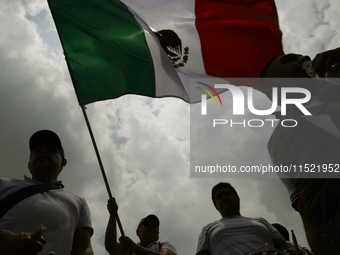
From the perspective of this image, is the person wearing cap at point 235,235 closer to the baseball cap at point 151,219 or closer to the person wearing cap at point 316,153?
the baseball cap at point 151,219

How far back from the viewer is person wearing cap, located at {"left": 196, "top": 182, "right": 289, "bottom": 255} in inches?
138

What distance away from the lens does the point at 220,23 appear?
16.3ft

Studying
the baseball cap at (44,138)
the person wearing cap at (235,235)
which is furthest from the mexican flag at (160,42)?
the person wearing cap at (235,235)

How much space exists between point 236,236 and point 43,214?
242cm

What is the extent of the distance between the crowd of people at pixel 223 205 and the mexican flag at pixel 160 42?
1.18 meters

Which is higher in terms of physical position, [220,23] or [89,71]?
[220,23]

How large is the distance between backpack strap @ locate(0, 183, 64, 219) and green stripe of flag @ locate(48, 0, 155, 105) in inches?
46.6

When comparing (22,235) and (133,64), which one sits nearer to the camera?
(22,235)

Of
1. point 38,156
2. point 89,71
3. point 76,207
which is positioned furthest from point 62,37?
point 76,207

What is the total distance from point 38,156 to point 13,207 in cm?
89

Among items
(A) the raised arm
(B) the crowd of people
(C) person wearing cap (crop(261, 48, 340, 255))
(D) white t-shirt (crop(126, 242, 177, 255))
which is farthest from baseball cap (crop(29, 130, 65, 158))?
(C) person wearing cap (crop(261, 48, 340, 255))

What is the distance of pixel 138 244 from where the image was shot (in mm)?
3998

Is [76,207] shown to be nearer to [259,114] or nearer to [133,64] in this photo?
[133,64]

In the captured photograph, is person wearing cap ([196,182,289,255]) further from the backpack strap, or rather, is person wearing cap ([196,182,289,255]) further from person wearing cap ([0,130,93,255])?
the backpack strap
